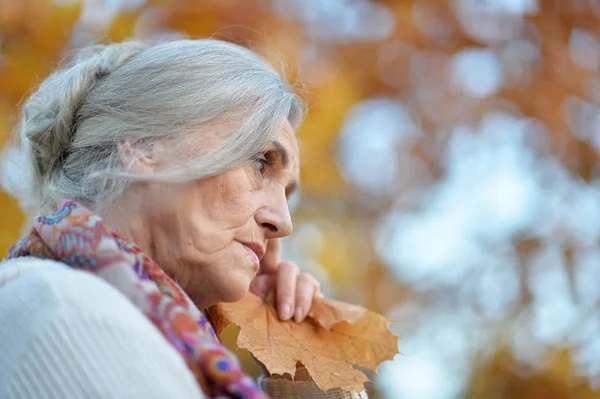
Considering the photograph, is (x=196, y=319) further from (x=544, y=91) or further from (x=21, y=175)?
(x=544, y=91)

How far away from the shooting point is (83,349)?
3.18 ft

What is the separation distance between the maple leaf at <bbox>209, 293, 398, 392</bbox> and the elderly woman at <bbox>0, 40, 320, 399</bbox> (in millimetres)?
55

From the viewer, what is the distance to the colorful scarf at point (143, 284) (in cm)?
102

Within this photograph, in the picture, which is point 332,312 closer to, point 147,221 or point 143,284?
point 147,221

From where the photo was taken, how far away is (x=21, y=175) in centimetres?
179

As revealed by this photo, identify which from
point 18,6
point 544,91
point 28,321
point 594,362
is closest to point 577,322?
point 594,362

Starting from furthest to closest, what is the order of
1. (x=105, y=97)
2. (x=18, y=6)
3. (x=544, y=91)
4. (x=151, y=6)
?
(x=544, y=91), (x=151, y=6), (x=18, y=6), (x=105, y=97)

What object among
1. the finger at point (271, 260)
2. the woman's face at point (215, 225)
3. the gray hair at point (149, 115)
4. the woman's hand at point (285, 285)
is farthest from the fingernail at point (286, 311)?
the gray hair at point (149, 115)

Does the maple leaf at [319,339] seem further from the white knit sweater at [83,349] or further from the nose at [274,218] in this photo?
the white knit sweater at [83,349]

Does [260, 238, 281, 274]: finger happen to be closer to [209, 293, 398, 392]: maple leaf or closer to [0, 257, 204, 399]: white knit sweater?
[209, 293, 398, 392]: maple leaf

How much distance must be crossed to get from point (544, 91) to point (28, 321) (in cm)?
412

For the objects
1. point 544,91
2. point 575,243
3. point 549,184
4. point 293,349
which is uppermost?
point 293,349

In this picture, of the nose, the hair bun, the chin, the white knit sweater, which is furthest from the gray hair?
the white knit sweater

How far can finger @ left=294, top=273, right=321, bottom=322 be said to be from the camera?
67.4 inches
